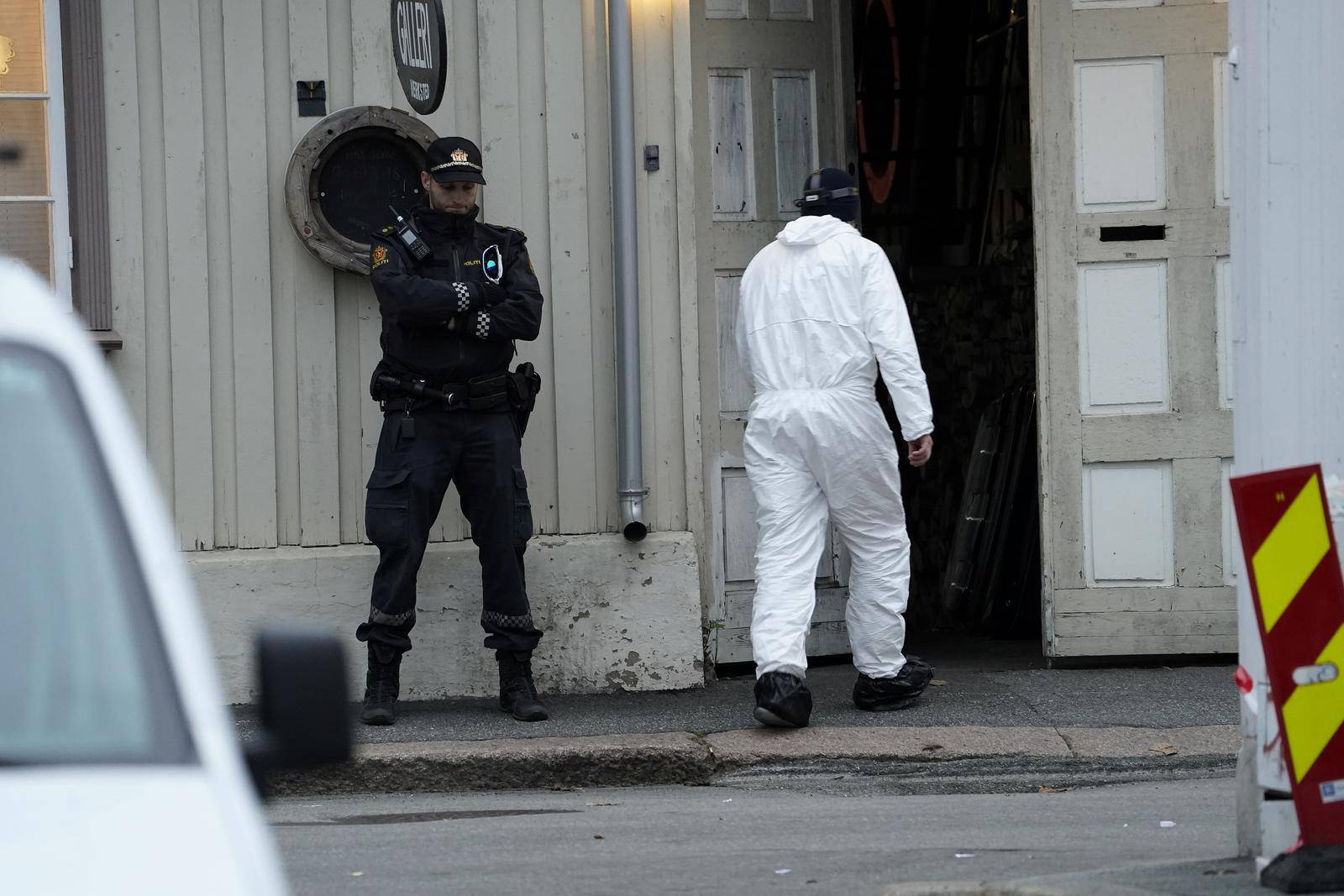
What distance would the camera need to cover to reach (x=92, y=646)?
2154 mm

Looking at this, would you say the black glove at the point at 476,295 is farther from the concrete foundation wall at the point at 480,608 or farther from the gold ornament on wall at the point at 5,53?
the gold ornament on wall at the point at 5,53

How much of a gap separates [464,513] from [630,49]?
201cm

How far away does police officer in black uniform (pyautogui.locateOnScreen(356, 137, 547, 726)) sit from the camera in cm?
678

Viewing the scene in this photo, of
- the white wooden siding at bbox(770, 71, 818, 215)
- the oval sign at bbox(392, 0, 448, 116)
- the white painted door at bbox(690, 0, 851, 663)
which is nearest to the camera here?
the oval sign at bbox(392, 0, 448, 116)

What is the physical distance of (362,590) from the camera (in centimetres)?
743

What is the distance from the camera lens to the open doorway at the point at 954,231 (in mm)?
9742

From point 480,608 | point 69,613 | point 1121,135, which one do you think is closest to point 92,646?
point 69,613

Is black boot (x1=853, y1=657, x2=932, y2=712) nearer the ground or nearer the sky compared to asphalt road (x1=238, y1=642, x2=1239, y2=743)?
nearer the sky

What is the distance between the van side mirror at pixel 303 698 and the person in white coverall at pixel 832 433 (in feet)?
14.3

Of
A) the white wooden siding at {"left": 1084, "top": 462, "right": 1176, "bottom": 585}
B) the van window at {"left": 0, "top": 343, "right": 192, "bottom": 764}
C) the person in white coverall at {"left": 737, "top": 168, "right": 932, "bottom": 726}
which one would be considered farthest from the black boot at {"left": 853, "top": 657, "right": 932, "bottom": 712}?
the van window at {"left": 0, "top": 343, "right": 192, "bottom": 764}

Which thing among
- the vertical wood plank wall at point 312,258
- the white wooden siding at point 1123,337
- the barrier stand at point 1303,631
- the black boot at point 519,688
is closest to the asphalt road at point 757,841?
the barrier stand at point 1303,631

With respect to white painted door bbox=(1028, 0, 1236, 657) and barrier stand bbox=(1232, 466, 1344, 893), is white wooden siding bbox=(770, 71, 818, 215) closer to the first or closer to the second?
white painted door bbox=(1028, 0, 1236, 657)

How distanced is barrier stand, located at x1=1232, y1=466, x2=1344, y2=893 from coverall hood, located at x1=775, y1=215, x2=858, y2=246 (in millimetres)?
3042

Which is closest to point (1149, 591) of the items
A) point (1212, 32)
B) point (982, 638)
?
point (982, 638)
